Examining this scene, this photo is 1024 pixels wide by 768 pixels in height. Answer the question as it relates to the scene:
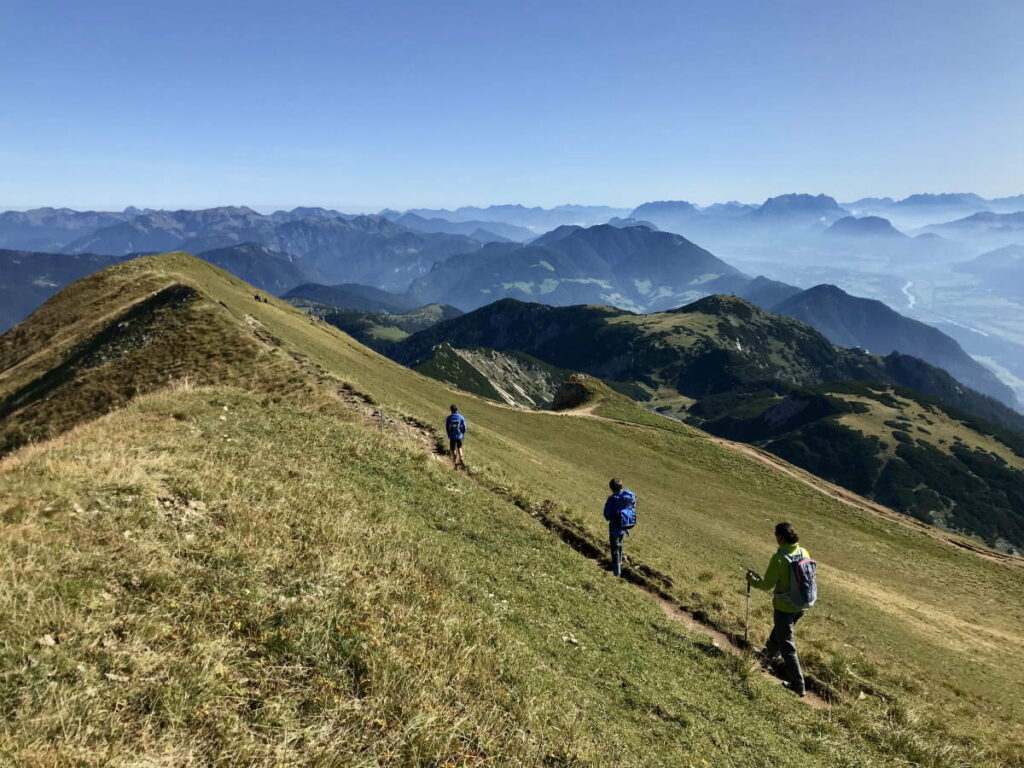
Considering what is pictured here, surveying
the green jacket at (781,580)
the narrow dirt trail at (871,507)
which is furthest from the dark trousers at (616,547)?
the narrow dirt trail at (871,507)

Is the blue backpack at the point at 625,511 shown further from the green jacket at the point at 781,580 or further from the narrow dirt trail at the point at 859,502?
the narrow dirt trail at the point at 859,502

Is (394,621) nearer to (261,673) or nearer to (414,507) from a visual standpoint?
(261,673)

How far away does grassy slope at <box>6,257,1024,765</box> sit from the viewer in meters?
14.9

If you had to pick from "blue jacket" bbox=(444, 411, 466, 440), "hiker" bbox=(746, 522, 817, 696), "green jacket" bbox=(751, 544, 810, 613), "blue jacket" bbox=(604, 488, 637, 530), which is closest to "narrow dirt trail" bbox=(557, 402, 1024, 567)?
"blue jacket" bbox=(444, 411, 466, 440)

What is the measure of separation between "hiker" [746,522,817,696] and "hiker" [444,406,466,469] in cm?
1479

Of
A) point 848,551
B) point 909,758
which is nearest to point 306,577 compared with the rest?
point 909,758

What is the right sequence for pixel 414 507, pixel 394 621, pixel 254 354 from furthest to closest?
pixel 254 354 → pixel 414 507 → pixel 394 621

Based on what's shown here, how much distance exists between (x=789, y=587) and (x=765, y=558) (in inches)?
927

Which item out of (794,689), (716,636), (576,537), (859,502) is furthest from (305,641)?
(859,502)

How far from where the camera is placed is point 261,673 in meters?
6.84

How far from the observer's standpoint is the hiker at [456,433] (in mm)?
25047

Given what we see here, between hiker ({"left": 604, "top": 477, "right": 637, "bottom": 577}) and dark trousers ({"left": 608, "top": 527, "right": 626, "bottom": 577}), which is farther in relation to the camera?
dark trousers ({"left": 608, "top": 527, "right": 626, "bottom": 577})

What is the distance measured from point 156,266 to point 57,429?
175 feet

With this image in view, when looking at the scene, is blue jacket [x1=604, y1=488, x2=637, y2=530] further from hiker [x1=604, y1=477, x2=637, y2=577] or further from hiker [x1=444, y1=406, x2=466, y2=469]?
hiker [x1=444, y1=406, x2=466, y2=469]
